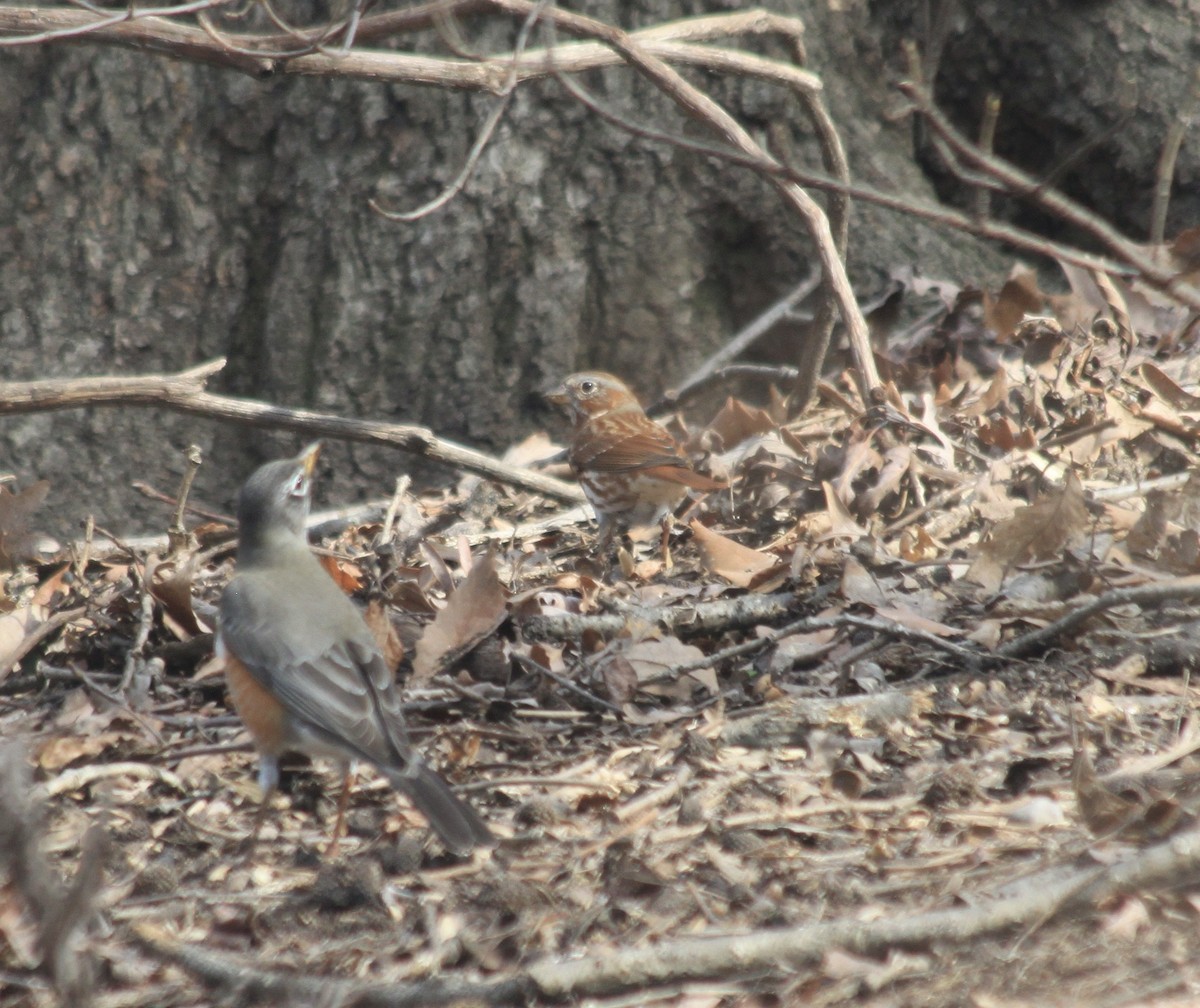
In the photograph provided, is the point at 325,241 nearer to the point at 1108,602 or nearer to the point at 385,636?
the point at 385,636

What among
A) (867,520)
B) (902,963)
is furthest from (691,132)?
(902,963)

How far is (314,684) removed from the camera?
3812 millimetres

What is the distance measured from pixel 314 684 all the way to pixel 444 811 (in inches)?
29.1

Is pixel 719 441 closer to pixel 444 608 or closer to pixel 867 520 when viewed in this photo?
pixel 867 520

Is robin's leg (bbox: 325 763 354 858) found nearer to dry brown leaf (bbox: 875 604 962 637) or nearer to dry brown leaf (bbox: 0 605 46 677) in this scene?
dry brown leaf (bbox: 0 605 46 677)

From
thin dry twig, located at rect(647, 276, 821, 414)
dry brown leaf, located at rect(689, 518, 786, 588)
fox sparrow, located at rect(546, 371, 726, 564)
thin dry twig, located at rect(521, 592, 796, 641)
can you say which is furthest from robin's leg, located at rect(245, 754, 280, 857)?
thin dry twig, located at rect(647, 276, 821, 414)

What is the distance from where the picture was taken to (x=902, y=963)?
2.55 meters

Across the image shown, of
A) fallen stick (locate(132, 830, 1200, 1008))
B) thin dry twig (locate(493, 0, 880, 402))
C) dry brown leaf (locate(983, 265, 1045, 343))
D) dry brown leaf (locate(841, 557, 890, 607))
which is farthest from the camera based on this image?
dry brown leaf (locate(983, 265, 1045, 343))

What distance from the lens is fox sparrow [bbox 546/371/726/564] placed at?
6004 millimetres

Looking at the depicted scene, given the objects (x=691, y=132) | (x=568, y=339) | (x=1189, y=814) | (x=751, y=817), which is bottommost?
(x=751, y=817)

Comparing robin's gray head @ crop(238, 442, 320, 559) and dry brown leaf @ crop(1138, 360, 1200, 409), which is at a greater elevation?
dry brown leaf @ crop(1138, 360, 1200, 409)

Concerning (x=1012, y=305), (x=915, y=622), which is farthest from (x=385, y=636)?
(x=1012, y=305)

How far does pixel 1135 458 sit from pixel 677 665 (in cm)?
284

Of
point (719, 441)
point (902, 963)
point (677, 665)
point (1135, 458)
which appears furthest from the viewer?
point (719, 441)
